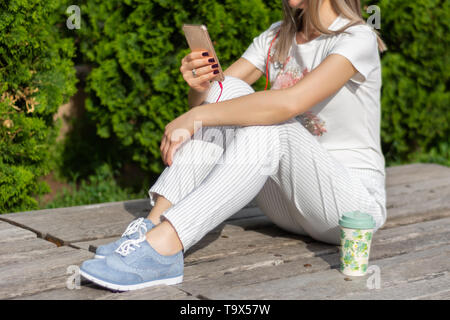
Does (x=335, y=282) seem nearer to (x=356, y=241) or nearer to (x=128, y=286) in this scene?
(x=356, y=241)

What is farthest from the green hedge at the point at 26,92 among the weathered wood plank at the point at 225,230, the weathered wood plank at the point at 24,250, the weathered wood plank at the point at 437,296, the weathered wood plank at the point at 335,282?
the weathered wood plank at the point at 437,296

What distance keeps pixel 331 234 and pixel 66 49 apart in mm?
1783

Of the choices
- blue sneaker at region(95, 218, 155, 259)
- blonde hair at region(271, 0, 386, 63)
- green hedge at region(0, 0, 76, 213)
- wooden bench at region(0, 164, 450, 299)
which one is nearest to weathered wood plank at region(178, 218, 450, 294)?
wooden bench at region(0, 164, 450, 299)

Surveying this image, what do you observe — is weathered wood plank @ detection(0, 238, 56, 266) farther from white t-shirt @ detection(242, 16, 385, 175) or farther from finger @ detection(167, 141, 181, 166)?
white t-shirt @ detection(242, 16, 385, 175)

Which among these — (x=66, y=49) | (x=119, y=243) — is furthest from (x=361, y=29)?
(x=66, y=49)

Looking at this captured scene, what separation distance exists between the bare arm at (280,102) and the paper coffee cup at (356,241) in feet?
1.31

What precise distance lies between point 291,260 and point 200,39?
85 centimetres

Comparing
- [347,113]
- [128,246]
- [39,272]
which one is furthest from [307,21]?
[39,272]

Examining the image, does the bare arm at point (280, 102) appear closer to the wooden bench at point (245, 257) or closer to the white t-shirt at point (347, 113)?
the white t-shirt at point (347, 113)

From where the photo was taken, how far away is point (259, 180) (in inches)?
80.6

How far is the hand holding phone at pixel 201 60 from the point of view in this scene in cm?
219

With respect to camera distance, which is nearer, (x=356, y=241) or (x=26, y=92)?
(x=356, y=241)

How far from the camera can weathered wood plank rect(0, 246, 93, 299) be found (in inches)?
74.1

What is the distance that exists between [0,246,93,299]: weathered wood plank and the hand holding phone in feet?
2.49
